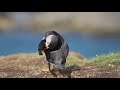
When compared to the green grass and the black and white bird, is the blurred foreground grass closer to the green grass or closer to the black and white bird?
the green grass

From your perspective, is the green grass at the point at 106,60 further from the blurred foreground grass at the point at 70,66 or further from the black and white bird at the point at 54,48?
the black and white bird at the point at 54,48

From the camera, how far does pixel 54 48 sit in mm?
11828

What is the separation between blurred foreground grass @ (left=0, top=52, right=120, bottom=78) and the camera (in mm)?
11914

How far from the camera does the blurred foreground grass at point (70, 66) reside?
1191 cm

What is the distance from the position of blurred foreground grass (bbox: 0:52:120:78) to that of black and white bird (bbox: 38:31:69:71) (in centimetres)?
12

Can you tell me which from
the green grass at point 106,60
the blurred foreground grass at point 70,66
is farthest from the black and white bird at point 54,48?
the green grass at point 106,60

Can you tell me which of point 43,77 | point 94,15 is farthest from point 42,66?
point 94,15

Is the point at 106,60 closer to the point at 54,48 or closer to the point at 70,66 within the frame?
the point at 70,66

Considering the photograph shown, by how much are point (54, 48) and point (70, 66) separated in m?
0.41

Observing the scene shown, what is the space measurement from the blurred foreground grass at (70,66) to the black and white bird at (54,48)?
12 cm

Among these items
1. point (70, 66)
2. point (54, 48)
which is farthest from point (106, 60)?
point (54, 48)

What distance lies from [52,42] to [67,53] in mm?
320
